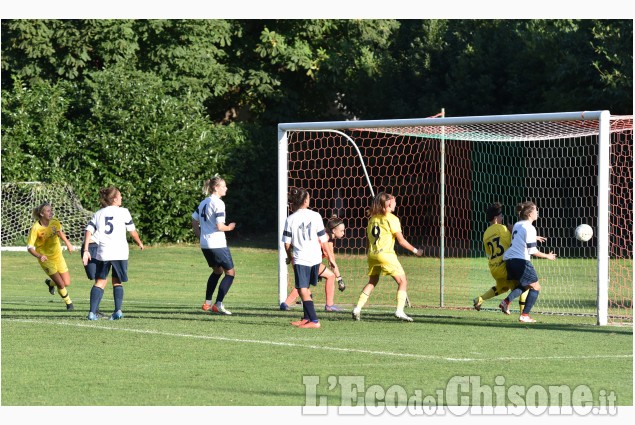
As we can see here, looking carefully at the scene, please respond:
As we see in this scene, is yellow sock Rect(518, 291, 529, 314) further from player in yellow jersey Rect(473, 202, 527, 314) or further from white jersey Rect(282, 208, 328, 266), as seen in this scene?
white jersey Rect(282, 208, 328, 266)

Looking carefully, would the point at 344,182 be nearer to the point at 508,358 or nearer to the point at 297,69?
the point at 297,69

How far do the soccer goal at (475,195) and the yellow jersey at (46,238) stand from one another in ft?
10.2

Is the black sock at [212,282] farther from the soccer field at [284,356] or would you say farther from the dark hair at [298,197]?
the dark hair at [298,197]

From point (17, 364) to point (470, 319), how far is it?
619 cm

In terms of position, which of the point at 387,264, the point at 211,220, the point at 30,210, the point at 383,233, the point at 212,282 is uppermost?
the point at 30,210

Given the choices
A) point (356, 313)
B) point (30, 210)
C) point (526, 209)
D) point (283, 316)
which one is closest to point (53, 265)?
point (283, 316)

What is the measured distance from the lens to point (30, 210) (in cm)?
2970

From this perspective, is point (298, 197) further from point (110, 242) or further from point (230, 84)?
point (230, 84)

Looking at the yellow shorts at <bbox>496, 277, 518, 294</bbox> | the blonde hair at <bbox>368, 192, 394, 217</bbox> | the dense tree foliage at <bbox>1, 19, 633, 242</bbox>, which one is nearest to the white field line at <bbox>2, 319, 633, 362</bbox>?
the blonde hair at <bbox>368, 192, 394, 217</bbox>

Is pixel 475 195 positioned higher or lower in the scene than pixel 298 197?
higher

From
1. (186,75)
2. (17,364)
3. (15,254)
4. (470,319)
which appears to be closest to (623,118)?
(470,319)

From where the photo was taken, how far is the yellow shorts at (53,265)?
15.8 meters

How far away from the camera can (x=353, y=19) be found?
36.4 metres

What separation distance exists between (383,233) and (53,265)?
197 inches
